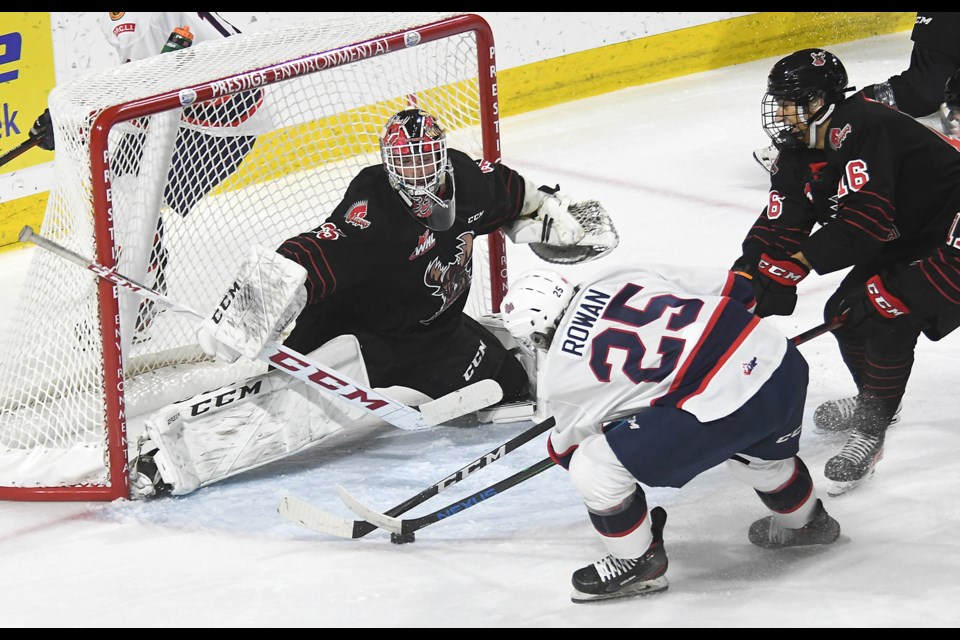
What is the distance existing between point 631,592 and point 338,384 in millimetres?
884

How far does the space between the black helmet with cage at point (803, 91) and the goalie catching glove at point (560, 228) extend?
2.24 ft

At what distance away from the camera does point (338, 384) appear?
122 inches

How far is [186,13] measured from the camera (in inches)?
160

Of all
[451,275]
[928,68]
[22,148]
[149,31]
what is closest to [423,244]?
[451,275]

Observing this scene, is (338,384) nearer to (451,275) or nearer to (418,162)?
(451,275)

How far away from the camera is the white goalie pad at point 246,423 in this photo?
120 inches

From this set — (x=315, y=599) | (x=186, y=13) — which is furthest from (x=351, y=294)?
(x=186, y=13)

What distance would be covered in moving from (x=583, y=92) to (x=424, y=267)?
320cm

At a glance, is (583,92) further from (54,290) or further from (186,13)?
(54,290)

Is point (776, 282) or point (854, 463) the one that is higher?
point (776, 282)

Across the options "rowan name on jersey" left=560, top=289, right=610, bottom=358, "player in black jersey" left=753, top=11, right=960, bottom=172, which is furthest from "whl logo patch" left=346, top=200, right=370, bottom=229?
"player in black jersey" left=753, top=11, right=960, bottom=172

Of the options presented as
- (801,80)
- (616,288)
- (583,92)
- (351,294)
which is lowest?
(583,92)

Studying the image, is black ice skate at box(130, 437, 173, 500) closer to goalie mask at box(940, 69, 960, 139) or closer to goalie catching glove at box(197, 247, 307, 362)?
goalie catching glove at box(197, 247, 307, 362)

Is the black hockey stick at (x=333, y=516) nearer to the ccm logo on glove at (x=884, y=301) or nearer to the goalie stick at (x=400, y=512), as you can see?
the goalie stick at (x=400, y=512)
